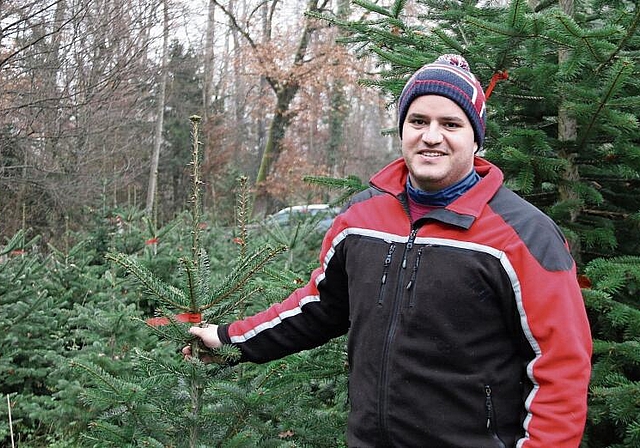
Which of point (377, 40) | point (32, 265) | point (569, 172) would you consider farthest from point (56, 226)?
point (569, 172)

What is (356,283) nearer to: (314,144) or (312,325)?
(312,325)

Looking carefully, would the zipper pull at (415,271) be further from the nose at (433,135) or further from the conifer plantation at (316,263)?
the conifer plantation at (316,263)

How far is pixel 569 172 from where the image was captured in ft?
11.7

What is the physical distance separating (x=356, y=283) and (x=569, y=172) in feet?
6.11

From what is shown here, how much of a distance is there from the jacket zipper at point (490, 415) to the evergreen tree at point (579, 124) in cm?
84

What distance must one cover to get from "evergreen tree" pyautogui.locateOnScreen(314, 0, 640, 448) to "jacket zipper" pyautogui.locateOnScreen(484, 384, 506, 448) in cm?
84

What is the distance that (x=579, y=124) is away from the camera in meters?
3.58

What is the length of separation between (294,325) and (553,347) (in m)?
1.08

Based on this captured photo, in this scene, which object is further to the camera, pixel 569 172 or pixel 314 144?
pixel 314 144

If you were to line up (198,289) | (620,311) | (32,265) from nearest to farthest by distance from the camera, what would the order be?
1. (198,289)
2. (620,311)
3. (32,265)

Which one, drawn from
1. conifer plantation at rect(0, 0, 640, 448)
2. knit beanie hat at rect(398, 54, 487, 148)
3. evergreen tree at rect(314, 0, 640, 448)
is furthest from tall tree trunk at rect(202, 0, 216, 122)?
knit beanie hat at rect(398, 54, 487, 148)

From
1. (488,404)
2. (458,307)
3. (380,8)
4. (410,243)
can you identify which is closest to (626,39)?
(380,8)

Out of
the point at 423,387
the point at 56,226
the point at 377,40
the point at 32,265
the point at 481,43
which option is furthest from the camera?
the point at 56,226

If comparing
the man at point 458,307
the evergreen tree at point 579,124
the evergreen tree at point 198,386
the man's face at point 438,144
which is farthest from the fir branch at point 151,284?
the evergreen tree at point 579,124
